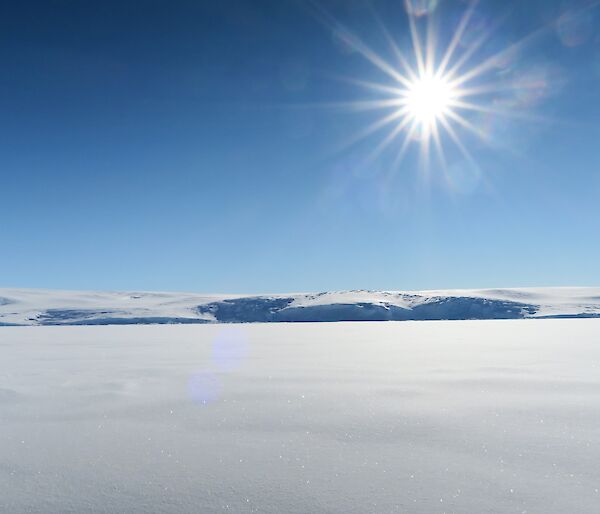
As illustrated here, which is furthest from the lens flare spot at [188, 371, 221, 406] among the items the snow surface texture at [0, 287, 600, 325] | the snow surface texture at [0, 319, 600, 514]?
the snow surface texture at [0, 287, 600, 325]

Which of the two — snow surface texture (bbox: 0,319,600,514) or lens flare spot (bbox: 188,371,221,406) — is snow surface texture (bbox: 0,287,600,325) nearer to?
lens flare spot (bbox: 188,371,221,406)

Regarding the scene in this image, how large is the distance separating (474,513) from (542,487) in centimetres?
67

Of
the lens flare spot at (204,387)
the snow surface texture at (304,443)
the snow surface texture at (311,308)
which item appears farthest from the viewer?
the snow surface texture at (311,308)

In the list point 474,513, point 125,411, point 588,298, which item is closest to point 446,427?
point 474,513

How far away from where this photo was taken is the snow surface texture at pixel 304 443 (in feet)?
10.4

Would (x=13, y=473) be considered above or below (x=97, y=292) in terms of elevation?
below

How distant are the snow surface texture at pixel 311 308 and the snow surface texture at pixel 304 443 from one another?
47366 millimetres

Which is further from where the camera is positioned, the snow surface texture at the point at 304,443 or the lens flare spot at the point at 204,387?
the lens flare spot at the point at 204,387

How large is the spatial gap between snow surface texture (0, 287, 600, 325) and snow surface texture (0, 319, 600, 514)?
4737 cm

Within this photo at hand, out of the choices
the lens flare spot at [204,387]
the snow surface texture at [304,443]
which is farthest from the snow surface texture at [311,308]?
the snow surface texture at [304,443]

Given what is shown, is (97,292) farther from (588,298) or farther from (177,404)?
(177,404)

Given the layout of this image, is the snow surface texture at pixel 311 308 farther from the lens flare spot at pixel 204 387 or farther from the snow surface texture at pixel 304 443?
the snow surface texture at pixel 304 443

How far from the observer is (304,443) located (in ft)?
14.6

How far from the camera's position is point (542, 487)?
3262 mm
